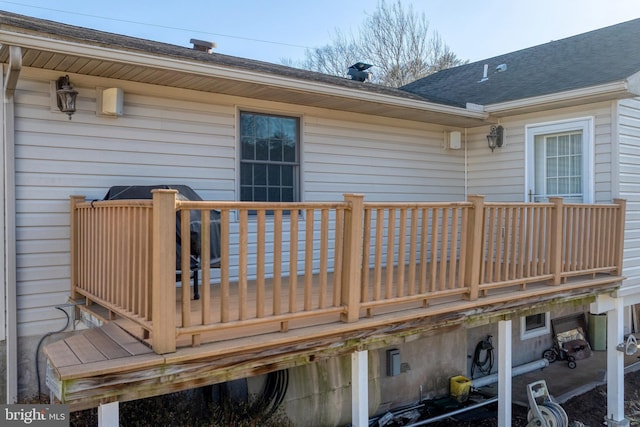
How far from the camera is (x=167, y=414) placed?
441cm

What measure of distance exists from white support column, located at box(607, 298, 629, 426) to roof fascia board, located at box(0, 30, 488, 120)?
3593 mm

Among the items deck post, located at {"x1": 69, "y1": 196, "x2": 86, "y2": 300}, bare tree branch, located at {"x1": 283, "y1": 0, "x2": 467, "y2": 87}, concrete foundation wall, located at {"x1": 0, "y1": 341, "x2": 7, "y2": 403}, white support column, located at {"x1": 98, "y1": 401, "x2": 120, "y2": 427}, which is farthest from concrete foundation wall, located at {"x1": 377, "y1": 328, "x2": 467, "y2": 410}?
bare tree branch, located at {"x1": 283, "y1": 0, "x2": 467, "y2": 87}

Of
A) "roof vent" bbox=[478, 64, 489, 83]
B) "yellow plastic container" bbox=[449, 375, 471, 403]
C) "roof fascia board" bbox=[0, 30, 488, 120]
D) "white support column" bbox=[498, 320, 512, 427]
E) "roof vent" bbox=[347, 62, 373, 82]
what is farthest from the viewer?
"roof vent" bbox=[347, 62, 373, 82]

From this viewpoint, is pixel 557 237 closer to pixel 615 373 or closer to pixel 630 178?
pixel 630 178

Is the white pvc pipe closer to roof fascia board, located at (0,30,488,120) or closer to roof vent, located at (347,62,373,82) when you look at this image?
roof fascia board, located at (0,30,488,120)

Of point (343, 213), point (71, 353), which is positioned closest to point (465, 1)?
point (343, 213)

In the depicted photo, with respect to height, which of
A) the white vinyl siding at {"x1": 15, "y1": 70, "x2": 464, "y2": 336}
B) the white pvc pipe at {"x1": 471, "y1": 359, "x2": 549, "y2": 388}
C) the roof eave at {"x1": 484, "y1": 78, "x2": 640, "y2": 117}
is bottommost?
the white pvc pipe at {"x1": 471, "y1": 359, "x2": 549, "y2": 388}

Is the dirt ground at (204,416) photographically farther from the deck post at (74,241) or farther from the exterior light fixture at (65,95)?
the exterior light fixture at (65,95)

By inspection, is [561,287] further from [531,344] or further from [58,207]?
[58,207]

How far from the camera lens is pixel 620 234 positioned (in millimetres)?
6172

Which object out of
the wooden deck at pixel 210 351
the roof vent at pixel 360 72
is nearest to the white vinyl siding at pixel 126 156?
the wooden deck at pixel 210 351

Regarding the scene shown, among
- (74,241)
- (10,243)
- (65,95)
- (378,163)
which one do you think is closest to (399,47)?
(378,163)

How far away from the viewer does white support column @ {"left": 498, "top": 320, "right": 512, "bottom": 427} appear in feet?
16.4

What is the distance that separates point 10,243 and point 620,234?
6.83 meters
